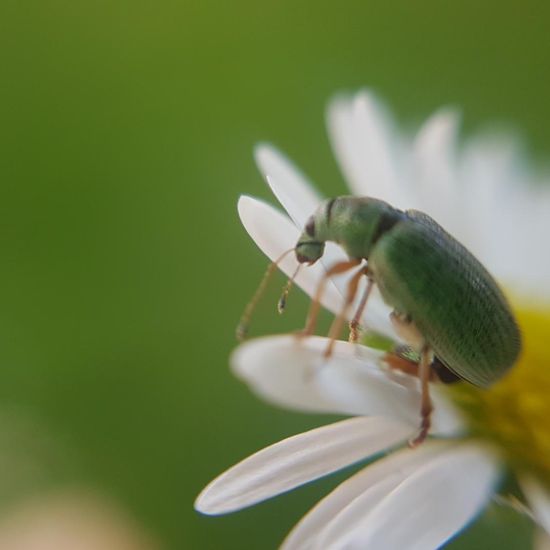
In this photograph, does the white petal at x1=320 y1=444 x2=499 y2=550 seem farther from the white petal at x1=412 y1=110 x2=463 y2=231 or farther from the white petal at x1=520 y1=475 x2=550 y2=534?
the white petal at x1=412 y1=110 x2=463 y2=231

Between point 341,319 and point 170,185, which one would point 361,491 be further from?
point 170,185

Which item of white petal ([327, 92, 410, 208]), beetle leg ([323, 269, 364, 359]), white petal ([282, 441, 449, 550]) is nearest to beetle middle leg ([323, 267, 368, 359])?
beetle leg ([323, 269, 364, 359])

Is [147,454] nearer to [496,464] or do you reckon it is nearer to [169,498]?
[169,498]

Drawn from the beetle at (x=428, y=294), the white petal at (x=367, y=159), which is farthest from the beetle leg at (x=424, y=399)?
the white petal at (x=367, y=159)

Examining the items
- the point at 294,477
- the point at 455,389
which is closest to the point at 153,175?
the point at 455,389

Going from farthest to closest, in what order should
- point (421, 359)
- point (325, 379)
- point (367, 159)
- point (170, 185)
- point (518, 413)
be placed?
point (170, 185) → point (367, 159) → point (518, 413) → point (421, 359) → point (325, 379)

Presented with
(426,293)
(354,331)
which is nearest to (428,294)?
(426,293)
